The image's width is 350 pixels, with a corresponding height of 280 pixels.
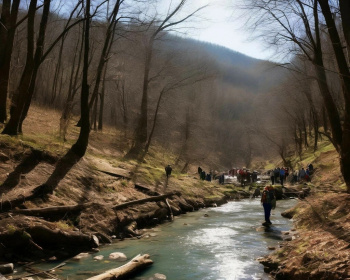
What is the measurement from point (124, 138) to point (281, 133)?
38031mm

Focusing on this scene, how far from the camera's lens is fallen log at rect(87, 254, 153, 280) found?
716 cm

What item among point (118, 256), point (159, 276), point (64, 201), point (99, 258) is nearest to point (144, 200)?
point (64, 201)

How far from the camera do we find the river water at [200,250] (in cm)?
832

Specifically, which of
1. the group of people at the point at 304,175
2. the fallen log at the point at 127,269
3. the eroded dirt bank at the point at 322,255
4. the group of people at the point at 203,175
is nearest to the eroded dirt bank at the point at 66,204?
the fallen log at the point at 127,269

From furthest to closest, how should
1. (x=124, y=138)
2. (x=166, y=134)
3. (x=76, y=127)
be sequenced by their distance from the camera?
(x=166, y=134)
(x=124, y=138)
(x=76, y=127)

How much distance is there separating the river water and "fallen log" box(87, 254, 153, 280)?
0.19m

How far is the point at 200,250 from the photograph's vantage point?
1082cm

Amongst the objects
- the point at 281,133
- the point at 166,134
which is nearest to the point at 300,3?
the point at 166,134

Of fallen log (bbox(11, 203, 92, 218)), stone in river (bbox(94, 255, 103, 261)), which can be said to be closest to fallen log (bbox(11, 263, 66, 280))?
stone in river (bbox(94, 255, 103, 261))

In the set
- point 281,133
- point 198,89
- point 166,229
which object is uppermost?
point 198,89

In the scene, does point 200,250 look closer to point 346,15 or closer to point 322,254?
point 322,254

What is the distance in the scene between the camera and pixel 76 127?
95.7 feet

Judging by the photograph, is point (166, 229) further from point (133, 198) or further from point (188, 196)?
point (188, 196)

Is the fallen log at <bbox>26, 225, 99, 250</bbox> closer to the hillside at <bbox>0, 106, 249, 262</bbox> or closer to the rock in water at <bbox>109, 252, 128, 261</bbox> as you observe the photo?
the hillside at <bbox>0, 106, 249, 262</bbox>
